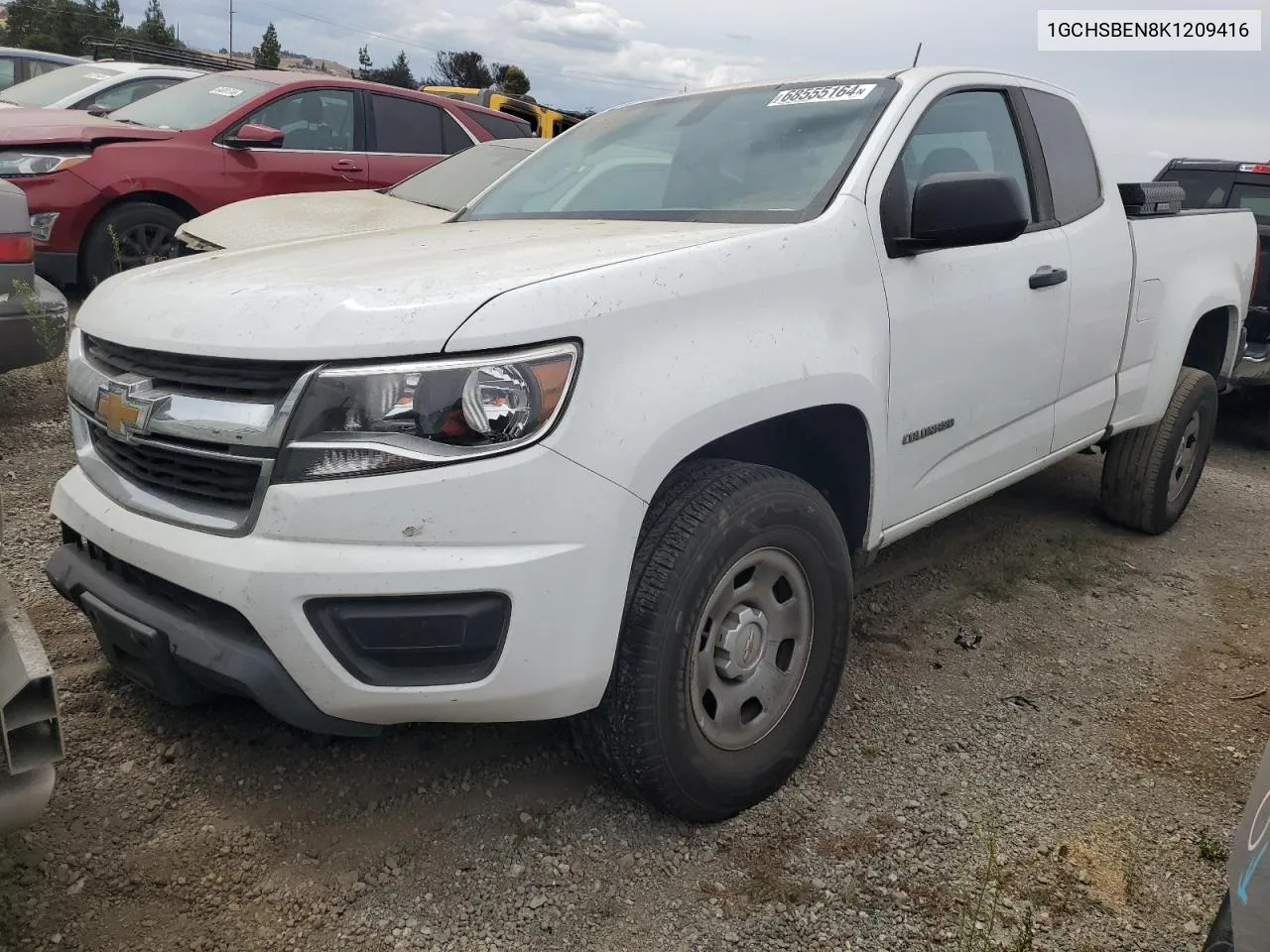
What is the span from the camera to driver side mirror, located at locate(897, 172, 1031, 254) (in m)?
2.62

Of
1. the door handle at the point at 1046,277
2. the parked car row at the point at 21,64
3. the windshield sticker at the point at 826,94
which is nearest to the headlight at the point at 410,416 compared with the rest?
the windshield sticker at the point at 826,94

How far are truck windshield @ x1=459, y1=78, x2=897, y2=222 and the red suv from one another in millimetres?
3097

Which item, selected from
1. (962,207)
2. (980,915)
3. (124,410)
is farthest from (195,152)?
(980,915)

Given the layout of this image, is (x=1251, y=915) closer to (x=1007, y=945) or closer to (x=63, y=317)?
(x=1007, y=945)

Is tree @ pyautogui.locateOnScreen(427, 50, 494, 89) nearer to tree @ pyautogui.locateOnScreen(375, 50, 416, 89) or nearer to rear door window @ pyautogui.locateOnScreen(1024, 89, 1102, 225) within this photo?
tree @ pyautogui.locateOnScreen(375, 50, 416, 89)

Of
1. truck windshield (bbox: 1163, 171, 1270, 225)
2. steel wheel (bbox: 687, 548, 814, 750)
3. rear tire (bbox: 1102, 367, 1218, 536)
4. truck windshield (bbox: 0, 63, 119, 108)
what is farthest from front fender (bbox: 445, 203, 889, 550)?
truck windshield (bbox: 0, 63, 119, 108)

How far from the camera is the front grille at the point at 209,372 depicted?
1.94 m

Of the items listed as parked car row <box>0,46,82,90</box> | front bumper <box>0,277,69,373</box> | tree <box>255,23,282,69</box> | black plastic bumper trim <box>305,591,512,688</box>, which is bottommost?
black plastic bumper trim <box>305,591,512,688</box>

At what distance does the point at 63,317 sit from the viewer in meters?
4.32

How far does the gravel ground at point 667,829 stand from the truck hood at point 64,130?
399 centimetres

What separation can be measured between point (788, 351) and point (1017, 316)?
119 centimetres

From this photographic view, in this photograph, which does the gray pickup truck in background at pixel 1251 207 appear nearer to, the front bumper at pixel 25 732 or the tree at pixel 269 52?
the front bumper at pixel 25 732

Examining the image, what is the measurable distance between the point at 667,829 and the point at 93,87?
8.51 metres

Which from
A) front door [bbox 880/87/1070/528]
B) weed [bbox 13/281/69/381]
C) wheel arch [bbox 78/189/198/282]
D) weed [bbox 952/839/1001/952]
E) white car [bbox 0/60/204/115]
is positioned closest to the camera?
weed [bbox 952/839/1001/952]
